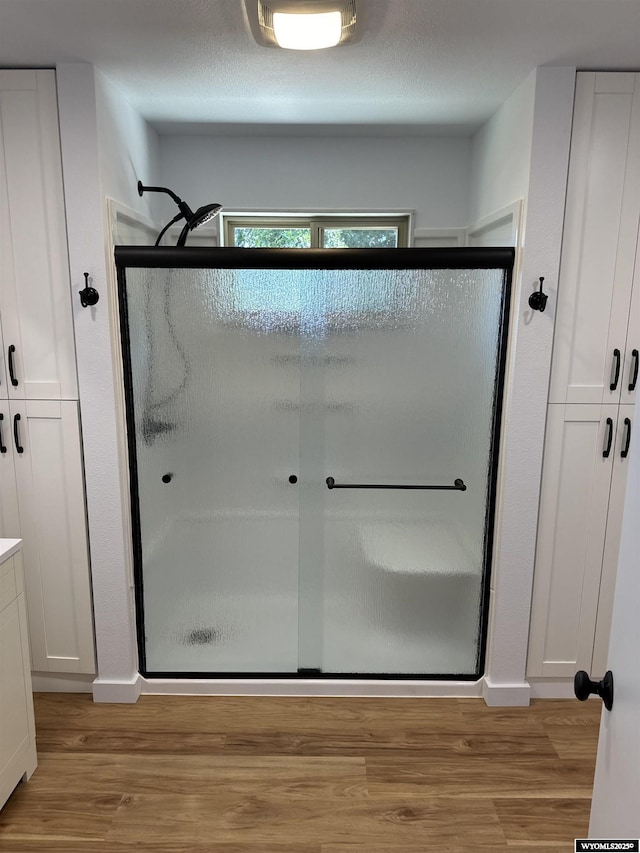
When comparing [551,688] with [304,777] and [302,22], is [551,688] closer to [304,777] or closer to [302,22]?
[304,777]

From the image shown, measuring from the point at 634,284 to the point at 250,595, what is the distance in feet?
6.15

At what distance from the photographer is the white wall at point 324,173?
287 cm

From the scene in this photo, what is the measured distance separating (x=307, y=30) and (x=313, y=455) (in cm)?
137

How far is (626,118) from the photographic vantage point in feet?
6.42

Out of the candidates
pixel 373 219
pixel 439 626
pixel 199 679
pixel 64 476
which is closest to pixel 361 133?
pixel 373 219

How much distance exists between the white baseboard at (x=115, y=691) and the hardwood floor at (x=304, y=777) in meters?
0.03

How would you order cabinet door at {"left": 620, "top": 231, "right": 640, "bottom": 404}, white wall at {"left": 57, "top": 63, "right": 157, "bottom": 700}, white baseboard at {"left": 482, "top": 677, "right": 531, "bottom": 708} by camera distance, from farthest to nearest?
white baseboard at {"left": 482, "top": 677, "right": 531, "bottom": 708} < cabinet door at {"left": 620, "top": 231, "right": 640, "bottom": 404} < white wall at {"left": 57, "top": 63, "right": 157, "bottom": 700}

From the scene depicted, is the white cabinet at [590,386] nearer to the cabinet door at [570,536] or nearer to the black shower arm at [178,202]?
the cabinet door at [570,536]

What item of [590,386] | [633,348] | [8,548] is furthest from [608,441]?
[8,548]

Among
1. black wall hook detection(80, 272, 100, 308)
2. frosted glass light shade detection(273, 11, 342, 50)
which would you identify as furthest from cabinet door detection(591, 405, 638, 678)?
black wall hook detection(80, 272, 100, 308)

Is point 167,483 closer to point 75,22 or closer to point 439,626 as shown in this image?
point 439,626

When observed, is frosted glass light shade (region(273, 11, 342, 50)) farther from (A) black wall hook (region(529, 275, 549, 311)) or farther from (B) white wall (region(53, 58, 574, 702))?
(A) black wall hook (region(529, 275, 549, 311))

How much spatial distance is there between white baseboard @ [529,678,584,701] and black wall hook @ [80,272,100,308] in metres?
2.24

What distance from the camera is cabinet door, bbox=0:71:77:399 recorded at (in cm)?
195
